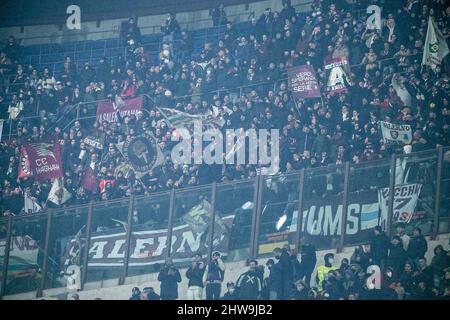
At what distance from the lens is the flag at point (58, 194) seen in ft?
64.1

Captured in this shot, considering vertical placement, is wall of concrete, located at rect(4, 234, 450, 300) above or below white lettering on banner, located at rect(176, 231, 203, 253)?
below

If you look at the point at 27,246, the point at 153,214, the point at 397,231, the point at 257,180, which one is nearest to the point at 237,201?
the point at 257,180

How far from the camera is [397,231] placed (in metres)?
16.3

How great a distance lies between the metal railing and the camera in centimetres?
1633

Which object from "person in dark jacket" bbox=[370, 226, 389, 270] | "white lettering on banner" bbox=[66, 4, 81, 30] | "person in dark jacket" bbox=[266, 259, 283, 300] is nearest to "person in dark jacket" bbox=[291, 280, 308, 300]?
"person in dark jacket" bbox=[266, 259, 283, 300]

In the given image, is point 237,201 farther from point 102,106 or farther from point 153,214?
point 102,106

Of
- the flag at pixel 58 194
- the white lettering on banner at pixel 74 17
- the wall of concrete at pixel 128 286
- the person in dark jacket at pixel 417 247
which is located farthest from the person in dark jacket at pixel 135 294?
the white lettering on banner at pixel 74 17

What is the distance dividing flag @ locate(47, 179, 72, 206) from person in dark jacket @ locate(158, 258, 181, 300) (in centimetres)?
323

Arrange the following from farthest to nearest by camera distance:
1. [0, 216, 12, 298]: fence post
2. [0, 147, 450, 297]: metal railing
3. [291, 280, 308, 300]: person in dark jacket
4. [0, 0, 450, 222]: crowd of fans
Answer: [0, 216, 12, 298]: fence post
[0, 0, 450, 222]: crowd of fans
[291, 280, 308, 300]: person in dark jacket
[0, 147, 450, 297]: metal railing

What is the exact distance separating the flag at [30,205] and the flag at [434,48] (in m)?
8.01

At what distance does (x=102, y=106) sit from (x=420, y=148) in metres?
7.43

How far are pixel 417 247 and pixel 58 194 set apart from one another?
745 cm

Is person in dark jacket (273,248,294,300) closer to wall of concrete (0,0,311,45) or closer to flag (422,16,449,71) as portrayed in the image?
flag (422,16,449,71)

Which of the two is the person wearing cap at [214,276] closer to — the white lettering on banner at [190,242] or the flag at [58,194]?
the white lettering on banner at [190,242]
